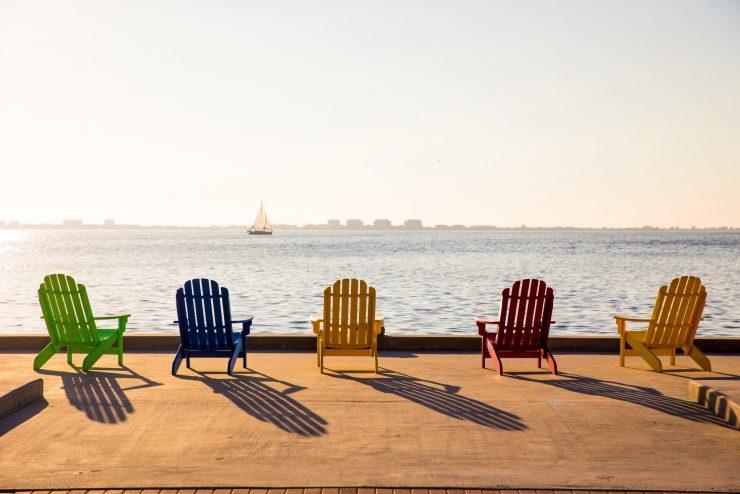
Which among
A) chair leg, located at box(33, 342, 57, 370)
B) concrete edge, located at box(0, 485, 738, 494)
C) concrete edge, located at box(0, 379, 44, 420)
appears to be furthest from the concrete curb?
concrete edge, located at box(0, 485, 738, 494)

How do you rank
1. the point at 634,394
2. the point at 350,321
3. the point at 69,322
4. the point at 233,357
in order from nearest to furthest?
the point at 634,394 → the point at 233,357 → the point at 69,322 → the point at 350,321

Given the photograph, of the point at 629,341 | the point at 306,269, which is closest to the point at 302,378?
the point at 629,341

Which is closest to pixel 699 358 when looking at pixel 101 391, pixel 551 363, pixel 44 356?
pixel 551 363

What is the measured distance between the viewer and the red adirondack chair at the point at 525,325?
26.2 ft

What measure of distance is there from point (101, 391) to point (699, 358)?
249 inches

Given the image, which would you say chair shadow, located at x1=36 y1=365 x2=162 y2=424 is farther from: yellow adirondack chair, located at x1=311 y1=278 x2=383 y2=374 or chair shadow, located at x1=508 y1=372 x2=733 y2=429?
chair shadow, located at x1=508 y1=372 x2=733 y2=429

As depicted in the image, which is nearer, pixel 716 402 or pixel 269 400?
pixel 716 402

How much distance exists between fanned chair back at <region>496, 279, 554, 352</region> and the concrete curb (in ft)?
4.68

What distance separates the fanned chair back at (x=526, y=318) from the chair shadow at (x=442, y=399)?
1078 millimetres

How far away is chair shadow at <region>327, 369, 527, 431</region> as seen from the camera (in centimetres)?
599

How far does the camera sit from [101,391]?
7051mm

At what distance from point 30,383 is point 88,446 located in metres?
1.61

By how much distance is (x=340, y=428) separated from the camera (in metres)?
5.72

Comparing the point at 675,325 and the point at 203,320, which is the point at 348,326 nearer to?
the point at 203,320
